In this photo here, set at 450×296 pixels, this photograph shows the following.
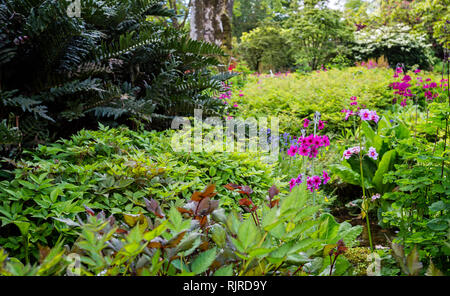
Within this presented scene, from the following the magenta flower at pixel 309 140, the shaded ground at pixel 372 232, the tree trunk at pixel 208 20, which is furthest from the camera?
the tree trunk at pixel 208 20

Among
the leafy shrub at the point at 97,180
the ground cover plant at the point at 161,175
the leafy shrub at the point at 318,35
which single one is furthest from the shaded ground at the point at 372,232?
the leafy shrub at the point at 318,35

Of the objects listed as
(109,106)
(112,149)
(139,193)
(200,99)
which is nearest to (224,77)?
(200,99)

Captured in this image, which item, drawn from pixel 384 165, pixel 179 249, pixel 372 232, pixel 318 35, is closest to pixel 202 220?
pixel 179 249

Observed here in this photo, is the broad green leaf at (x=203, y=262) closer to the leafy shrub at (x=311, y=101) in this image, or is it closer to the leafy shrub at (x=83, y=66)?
the leafy shrub at (x=83, y=66)

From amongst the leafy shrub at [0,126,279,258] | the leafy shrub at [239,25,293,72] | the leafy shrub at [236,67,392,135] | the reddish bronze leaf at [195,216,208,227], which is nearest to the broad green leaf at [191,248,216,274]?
the reddish bronze leaf at [195,216,208,227]

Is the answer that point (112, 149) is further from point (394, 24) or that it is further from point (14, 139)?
point (394, 24)

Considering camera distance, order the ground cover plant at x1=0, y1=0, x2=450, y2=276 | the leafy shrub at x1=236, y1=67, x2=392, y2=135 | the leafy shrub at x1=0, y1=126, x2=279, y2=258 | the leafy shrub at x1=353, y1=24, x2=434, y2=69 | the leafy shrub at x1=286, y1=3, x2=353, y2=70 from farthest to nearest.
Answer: the leafy shrub at x1=353, y1=24, x2=434, y2=69 → the leafy shrub at x1=286, y1=3, x2=353, y2=70 → the leafy shrub at x1=236, y1=67, x2=392, y2=135 → the leafy shrub at x1=0, y1=126, x2=279, y2=258 → the ground cover plant at x1=0, y1=0, x2=450, y2=276

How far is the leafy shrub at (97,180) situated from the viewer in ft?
4.28

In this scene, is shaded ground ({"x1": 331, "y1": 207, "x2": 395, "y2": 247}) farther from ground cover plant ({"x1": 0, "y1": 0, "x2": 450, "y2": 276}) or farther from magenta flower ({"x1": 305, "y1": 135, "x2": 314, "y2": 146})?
magenta flower ({"x1": 305, "y1": 135, "x2": 314, "y2": 146})

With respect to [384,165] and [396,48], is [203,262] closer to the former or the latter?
[384,165]

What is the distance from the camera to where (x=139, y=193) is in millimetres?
1557

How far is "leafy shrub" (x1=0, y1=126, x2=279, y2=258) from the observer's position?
130cm

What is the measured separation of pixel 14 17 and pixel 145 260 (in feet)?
7.34

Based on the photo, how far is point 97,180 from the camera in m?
1.58
